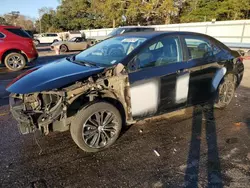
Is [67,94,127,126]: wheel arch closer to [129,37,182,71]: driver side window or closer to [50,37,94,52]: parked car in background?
[129,37,182,71]: driver side window

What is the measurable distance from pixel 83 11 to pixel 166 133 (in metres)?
51.6

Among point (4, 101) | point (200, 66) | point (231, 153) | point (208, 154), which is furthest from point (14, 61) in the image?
point (231, 153)

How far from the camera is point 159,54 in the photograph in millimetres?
3830

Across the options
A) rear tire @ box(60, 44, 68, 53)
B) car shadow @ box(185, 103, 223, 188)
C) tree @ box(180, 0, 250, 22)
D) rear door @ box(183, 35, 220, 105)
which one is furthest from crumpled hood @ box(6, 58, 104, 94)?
tree @ box(180, 0, 250, 22)

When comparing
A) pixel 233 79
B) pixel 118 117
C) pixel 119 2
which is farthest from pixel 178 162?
pixel 119 2

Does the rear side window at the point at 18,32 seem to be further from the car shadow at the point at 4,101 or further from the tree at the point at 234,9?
the tree at the point at 234,9

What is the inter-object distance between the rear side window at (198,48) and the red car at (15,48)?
7.89m

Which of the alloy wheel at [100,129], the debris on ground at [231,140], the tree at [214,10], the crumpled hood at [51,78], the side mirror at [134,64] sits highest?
the tree at [214,10]

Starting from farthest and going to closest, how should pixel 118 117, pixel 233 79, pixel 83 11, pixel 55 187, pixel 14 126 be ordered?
pixel 83 11, pixel 233 79, pixel 14 126, pixel 118 117, pixel 55 187

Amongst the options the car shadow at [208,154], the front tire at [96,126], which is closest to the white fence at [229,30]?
the car shadow at [208,154]

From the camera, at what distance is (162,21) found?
38.6 meters

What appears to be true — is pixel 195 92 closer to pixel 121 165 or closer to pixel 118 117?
pixel 118 117

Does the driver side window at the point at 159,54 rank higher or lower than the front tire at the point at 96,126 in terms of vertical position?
higher

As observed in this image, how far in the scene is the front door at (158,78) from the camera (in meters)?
3.52
